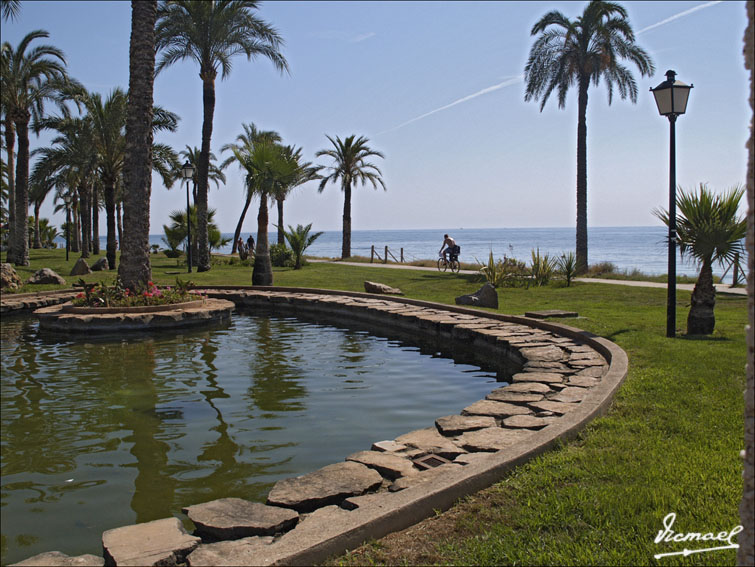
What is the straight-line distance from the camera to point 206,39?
73.5 ft

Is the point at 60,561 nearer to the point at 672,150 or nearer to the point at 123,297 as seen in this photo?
the point at 672,150

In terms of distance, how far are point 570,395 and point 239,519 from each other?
134 inches

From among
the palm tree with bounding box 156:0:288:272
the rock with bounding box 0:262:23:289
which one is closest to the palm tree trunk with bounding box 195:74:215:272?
the palm tree with bounding box 156:0:288:272

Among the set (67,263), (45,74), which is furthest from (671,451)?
(45,74)

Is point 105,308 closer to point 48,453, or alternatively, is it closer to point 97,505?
point 48,453

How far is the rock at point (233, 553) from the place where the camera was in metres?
2.66

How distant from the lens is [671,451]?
3877mm

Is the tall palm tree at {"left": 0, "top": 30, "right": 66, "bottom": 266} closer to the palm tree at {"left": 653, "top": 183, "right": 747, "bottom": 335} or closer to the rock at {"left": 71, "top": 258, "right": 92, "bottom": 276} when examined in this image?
the rock at {"left": 71, "top": 258, "right": 92, "bottom": 276}

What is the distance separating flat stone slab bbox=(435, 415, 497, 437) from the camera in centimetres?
470

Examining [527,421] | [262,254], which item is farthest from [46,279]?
[527,421]

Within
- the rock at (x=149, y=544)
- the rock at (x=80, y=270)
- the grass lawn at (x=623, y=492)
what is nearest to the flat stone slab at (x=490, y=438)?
the grass lawn at (x=623, y=492)

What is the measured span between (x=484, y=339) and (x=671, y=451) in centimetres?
512

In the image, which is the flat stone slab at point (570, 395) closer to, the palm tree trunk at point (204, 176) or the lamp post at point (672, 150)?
the lamp post at point (672, 150)

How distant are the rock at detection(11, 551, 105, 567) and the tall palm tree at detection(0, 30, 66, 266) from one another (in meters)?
25.2
